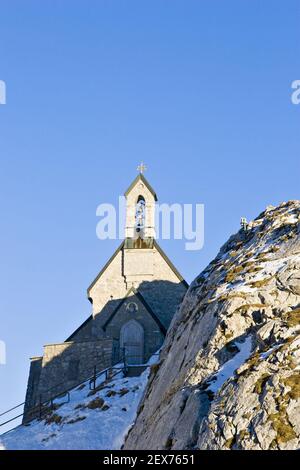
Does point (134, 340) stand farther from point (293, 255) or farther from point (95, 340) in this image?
point (293, 255)

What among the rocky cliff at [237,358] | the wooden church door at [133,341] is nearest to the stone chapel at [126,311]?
the wooden church door at [133,341]

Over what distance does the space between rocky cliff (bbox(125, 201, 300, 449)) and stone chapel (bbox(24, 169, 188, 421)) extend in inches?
678

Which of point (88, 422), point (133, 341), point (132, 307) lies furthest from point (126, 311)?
point (88, 422)

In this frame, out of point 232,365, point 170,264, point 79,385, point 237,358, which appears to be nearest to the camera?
point 232,365

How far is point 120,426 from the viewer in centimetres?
3700

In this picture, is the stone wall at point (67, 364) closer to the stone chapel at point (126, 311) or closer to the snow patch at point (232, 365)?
the stone chapel at point (126, 311)

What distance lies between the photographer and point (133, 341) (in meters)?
50.2

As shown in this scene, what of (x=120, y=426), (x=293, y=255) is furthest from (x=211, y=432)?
(x=120, y=426)

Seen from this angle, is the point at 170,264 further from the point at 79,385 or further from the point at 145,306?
the point at 79,385

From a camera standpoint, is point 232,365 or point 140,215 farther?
point 140,215

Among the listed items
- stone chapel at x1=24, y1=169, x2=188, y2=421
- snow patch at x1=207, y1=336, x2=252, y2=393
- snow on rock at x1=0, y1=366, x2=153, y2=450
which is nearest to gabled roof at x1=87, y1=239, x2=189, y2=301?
stone chapel at x1=24, y1=169, x2=188, y2=421

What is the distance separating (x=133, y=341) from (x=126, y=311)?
6.84 feet

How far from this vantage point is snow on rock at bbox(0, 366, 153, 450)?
3634 centimetres

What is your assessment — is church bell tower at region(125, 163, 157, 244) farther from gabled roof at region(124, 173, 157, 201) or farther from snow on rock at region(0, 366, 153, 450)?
snow on rock at region(0, 366, 153, 450)
